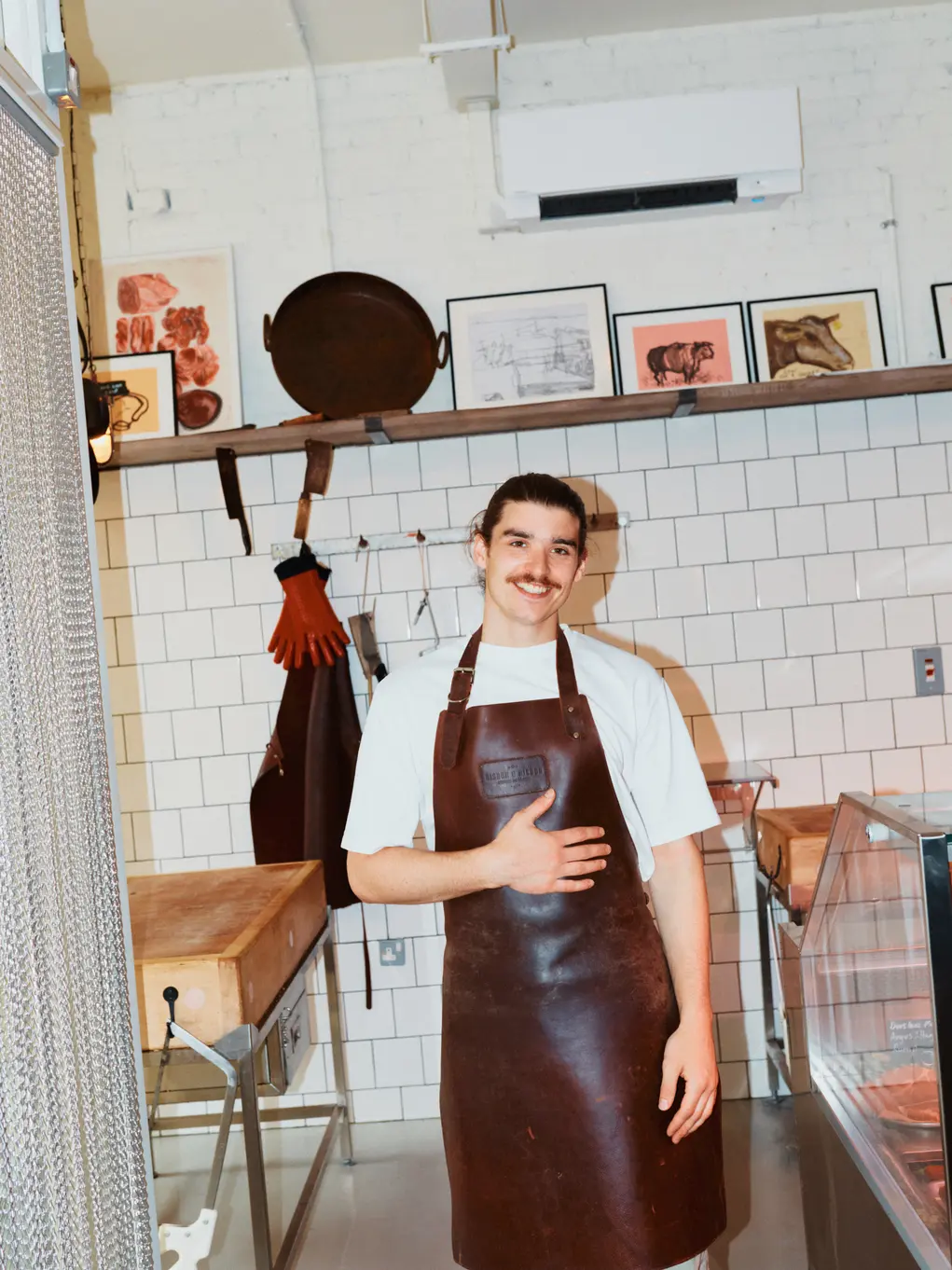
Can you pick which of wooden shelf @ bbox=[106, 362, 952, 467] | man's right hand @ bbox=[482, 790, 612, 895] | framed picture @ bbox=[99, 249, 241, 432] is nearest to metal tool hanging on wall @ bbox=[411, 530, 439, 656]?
wooden shelf @ bbox=[106, 362, 952, 467]

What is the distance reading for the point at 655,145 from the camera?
3266 millimetres

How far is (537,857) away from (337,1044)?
1929 mm

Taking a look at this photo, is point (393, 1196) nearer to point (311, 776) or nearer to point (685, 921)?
point (311, 776)

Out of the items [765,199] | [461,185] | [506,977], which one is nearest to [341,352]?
[461,185]

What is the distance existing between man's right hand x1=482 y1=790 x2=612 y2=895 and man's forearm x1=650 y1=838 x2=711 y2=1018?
17 cm

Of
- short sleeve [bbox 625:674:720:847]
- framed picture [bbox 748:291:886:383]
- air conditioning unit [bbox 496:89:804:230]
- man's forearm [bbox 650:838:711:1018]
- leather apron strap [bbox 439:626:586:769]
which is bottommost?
man's forearm [bbox 650:838:711:1018]

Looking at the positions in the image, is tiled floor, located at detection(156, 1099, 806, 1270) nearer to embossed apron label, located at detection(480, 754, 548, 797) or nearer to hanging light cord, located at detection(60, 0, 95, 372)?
embossed apron label, located at detection(480, 754, 548, 797)

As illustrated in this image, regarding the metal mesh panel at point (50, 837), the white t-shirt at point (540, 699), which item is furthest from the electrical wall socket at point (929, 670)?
the metal mesh panel at point (50, 837)

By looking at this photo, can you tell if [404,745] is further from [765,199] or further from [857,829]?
[765,199]

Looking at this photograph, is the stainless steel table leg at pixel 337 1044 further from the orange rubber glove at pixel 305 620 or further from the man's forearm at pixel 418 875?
the man's forearm at pixel 418 875

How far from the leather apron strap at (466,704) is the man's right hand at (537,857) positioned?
178 millimetres

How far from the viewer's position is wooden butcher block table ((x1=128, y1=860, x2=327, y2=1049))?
2.15m

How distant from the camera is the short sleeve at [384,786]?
5.98ft

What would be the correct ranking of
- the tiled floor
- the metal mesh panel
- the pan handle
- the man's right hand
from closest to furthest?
the metal mesh panel
the man's right hand
the tiled floor
the pan handle
